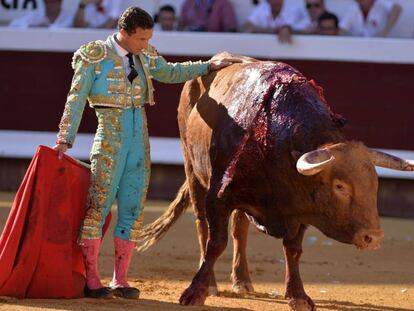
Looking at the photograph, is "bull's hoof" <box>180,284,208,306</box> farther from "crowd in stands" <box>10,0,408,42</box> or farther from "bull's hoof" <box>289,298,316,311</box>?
"crowd in stands" <box>10,0,408,42</box>

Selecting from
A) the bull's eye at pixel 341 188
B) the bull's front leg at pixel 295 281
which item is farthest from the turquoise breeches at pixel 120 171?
the bull's eye at pixel 341 188

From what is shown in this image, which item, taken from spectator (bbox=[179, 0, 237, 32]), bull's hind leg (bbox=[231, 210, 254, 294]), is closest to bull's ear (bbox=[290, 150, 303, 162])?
bull's hind leg (bbox=[231, 210, 254, 294])

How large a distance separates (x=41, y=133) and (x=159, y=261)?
361 cm

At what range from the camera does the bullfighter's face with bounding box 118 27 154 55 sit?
202 inches

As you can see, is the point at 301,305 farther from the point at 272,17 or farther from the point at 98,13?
the point at 98,13

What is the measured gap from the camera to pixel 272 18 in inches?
378

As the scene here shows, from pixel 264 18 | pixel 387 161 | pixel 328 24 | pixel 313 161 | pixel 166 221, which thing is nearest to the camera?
pixel 313 161

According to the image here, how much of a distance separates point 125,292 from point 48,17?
17.6 feet

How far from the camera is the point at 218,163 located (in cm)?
531

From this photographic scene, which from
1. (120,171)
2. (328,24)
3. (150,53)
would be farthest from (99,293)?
(328,24)

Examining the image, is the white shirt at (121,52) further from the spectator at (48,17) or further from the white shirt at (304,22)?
the spectator at (48,17)

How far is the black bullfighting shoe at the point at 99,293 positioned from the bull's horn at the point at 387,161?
1300 mm

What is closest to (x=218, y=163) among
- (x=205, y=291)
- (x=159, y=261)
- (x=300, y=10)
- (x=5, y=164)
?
(x=205, y=291)

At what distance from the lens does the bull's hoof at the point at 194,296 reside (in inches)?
202
